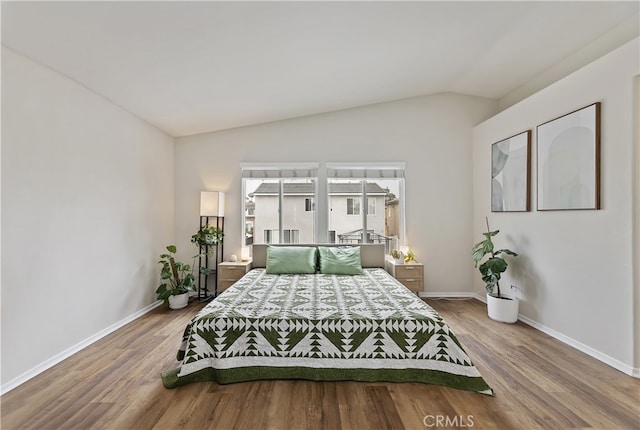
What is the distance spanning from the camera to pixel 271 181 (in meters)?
4.66

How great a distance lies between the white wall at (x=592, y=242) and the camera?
91.5 inches

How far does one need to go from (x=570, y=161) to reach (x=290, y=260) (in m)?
3.34

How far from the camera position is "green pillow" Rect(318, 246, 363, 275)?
376 centimetres

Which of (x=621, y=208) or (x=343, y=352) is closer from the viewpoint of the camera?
(x=343, y=352)

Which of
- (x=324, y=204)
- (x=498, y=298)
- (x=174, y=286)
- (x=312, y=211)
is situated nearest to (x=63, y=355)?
(x=174, y=286)

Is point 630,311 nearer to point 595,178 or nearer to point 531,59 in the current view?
point 595,178

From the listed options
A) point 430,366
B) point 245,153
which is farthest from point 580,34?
point 245,153

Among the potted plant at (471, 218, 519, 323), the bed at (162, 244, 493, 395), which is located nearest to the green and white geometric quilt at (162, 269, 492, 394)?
the bed at (162, 244, 493, 395)

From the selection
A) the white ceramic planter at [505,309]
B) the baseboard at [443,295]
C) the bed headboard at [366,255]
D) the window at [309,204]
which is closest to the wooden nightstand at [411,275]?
the bed headboard at [366,255]

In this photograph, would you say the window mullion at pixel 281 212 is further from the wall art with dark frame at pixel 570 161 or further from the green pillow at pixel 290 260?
the wall art with dark frame at pixel 570 161

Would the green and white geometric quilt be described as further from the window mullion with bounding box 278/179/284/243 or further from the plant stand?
the window mullion with bounding box 278/179/284/243

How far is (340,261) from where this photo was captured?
383cm

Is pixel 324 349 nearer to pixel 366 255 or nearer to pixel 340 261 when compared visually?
pixel 340 261

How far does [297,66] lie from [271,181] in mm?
2073
